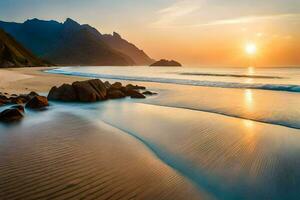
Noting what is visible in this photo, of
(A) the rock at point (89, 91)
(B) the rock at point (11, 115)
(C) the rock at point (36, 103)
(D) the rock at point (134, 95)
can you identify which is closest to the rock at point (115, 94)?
(A) the rock at point (89, 91)

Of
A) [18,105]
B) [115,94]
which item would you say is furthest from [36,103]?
[115,94]

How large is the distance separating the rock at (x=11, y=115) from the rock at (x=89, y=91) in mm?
6318

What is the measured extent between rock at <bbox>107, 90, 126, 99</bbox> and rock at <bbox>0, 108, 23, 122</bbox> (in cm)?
860

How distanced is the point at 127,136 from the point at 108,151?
171 cm

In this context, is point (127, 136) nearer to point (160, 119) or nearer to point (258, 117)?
point (160, 119)

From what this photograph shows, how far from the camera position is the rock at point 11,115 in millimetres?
10279

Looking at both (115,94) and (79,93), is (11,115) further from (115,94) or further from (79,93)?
(115,94)

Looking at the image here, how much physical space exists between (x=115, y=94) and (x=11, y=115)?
377 inches

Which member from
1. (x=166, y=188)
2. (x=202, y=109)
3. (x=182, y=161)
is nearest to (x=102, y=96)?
(x=202, y=109)

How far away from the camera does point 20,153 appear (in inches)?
254

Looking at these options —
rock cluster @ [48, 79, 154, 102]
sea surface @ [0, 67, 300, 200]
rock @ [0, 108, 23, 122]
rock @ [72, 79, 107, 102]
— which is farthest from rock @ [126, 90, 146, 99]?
rock @ [0, 108, 23, 122]

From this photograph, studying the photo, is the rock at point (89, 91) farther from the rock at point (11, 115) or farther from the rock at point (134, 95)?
the rock at point (11, 115)

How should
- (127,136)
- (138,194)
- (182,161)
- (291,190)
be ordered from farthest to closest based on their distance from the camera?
(127,136) < (182,161) < (291,190) < (138,194)

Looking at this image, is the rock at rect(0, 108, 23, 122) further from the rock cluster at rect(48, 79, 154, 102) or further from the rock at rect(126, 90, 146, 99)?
the rock at rect(126, 90, 146, 99)
